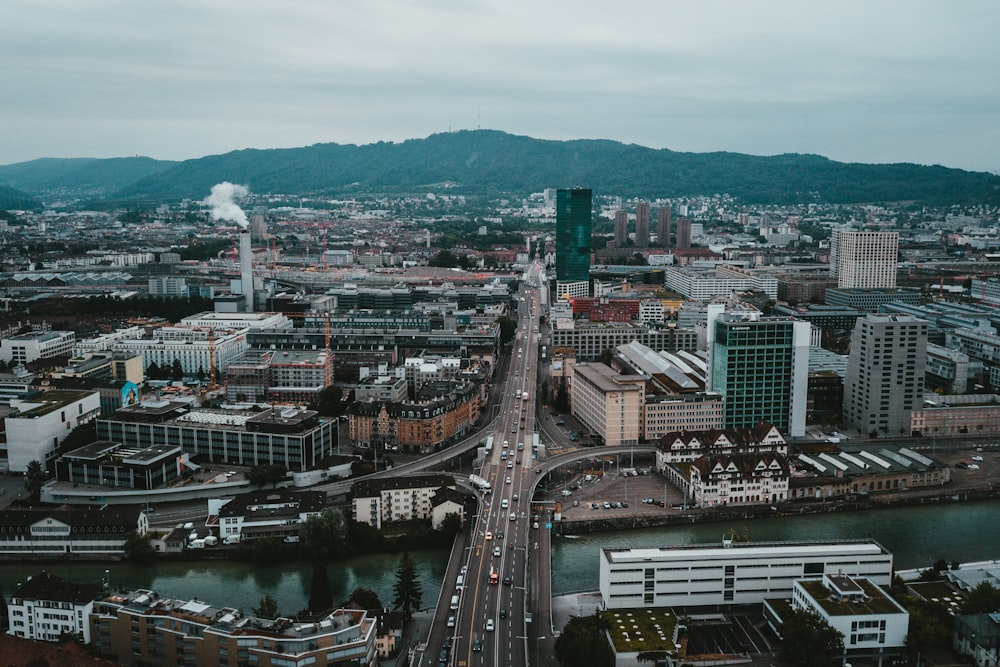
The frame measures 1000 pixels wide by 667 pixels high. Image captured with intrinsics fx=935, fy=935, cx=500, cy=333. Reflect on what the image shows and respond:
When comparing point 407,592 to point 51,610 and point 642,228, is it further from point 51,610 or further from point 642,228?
point 642,228

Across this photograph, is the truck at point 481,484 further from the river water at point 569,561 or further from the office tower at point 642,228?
the office tower at point 642,228

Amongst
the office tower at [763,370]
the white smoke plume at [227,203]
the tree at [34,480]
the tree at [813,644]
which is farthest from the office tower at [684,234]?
the tree at [813,644]

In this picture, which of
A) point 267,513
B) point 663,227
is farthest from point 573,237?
point 267,513

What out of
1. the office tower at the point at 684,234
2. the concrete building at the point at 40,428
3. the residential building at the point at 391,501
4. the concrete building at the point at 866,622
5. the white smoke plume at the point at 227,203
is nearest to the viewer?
the concrete building at the point at 866,622

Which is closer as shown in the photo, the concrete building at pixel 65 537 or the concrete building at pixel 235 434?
the concrete building at pixel 65 537

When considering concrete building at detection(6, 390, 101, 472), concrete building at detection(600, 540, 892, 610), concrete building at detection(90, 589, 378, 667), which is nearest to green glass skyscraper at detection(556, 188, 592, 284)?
concrete building at detection(6, 390, 101, 472)

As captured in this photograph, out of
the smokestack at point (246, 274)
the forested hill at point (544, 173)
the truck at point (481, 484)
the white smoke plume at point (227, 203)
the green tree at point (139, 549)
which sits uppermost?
the forested hill at point (544, 173)

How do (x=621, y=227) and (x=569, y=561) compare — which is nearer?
(x=569, y=561)
